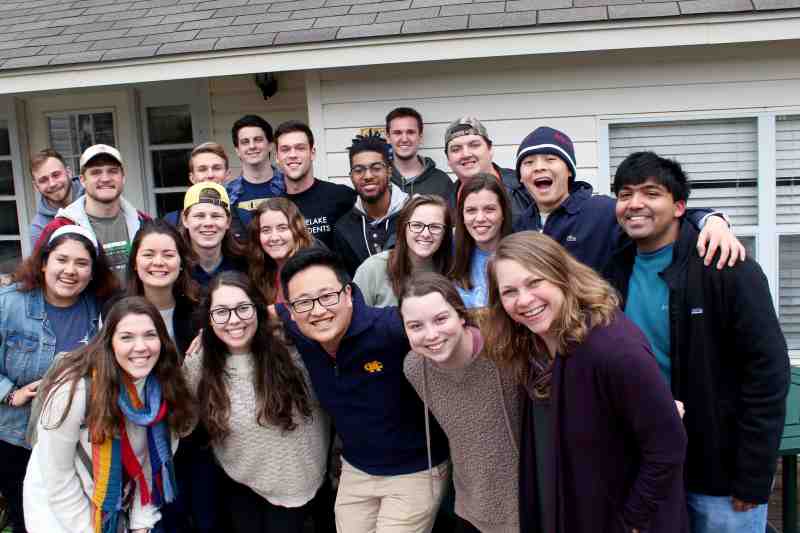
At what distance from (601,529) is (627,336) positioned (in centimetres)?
65

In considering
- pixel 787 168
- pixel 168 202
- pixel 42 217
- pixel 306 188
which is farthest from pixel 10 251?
pixel 787 168

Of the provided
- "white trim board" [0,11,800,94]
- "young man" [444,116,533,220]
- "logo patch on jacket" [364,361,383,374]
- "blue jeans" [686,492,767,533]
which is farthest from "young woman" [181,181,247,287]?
"blue jeans" [686,492,767,533]

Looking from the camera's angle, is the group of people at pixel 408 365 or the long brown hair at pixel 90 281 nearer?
the group of people at pixel 408 365

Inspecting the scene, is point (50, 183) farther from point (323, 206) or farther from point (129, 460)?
point (129, 460)

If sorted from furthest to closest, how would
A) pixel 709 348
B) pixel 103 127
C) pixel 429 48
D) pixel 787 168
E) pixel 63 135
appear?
pixel 63 135
pixel 103 127
pixel 787 168
pixel 429 48
pixel 709 348

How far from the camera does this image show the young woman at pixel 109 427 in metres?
2.70

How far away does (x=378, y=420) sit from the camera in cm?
281

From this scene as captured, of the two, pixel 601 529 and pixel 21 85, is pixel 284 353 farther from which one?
pixel 21 85

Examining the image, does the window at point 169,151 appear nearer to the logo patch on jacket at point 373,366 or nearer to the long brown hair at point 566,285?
the logo patch on jacket at point 373,366

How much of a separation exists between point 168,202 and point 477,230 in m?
4.82

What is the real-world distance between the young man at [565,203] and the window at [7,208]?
20.7 ft

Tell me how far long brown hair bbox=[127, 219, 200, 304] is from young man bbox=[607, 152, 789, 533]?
6.91 feet

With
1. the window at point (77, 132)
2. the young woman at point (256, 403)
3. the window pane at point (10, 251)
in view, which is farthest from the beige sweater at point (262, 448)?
the window pane at point (10, 251)

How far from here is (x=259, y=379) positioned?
9.65ft
